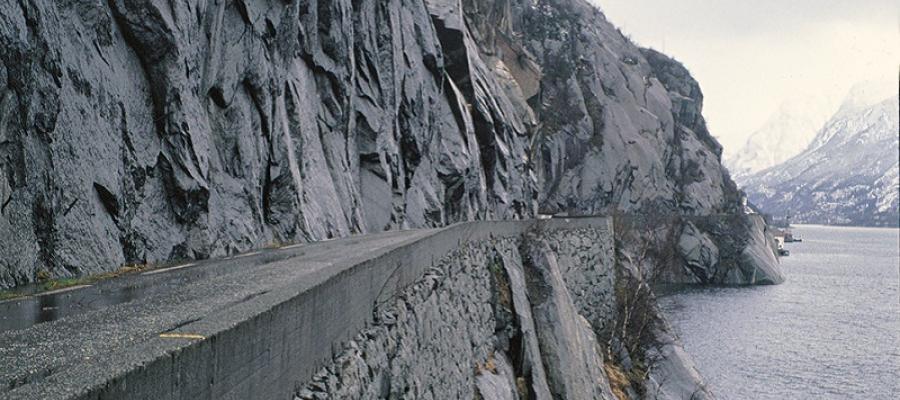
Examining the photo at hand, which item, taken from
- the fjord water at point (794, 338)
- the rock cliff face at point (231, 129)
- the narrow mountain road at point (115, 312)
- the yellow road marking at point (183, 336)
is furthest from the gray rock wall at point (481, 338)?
the fjord water at point (794, 338)

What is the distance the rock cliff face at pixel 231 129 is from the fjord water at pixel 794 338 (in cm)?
1486

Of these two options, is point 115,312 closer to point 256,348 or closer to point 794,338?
point 256,348

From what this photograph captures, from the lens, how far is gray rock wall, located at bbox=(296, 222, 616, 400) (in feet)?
25.7

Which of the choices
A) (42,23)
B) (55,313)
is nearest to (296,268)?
(55,313)

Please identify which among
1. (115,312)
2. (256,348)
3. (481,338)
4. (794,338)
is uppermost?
(115,312)

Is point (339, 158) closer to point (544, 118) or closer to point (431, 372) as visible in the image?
point (431, 372)

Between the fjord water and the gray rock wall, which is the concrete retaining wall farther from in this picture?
the fjord water

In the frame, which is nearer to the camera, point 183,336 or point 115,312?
point 183,336

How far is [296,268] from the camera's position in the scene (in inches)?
410

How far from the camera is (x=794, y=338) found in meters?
45.9

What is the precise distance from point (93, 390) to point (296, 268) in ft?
23.3

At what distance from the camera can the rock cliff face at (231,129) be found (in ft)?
33.0

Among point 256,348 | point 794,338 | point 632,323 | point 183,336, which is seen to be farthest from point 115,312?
point 794,338

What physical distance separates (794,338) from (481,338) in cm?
3698
